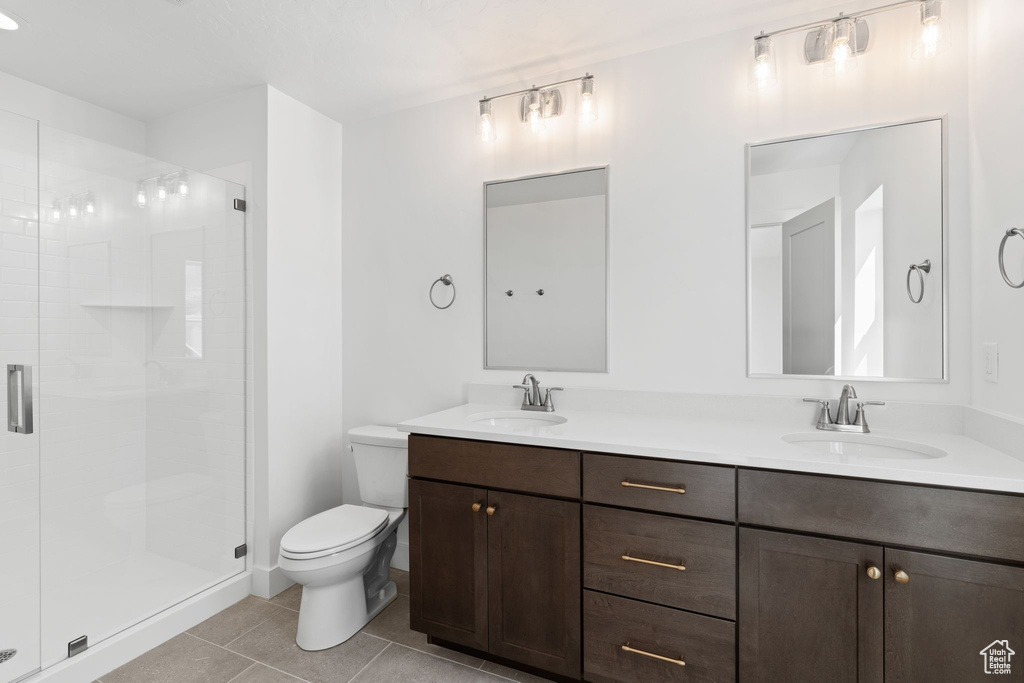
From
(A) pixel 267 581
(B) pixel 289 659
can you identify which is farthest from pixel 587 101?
(A) pixel 267 581

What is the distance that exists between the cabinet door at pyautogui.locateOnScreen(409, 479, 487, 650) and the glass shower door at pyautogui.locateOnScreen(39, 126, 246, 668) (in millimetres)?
1089

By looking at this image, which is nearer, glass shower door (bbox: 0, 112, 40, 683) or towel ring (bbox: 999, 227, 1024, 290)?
towel ring (bbox: 999, 227, 1024, 290)

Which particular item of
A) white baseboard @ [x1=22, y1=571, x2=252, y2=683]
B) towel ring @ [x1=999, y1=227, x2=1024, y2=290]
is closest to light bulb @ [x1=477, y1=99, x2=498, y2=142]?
towel ring @ [x1=999, y1=227, x2=1024, y2=290]

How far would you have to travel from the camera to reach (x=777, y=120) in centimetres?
185

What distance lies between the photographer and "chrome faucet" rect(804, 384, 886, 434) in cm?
166

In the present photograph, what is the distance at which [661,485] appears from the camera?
4.83 ft

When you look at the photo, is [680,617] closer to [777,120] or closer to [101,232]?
[777,120]

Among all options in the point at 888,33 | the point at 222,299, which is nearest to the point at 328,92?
the point at 222,299

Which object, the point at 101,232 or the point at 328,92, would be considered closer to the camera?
the point at 101,232

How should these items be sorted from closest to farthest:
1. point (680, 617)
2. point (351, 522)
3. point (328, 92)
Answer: point (680, 617) → point (351, 522) → point (328, 92)

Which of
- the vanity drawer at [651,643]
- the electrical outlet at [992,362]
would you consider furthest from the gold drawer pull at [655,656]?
the electrical outlet at [992,362]

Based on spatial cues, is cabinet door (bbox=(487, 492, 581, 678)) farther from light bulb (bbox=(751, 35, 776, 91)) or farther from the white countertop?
light bulb (bbox=(751, 35, 776, 91))

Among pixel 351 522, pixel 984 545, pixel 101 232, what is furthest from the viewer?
pixel 351 522

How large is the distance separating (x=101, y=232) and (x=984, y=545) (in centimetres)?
302
